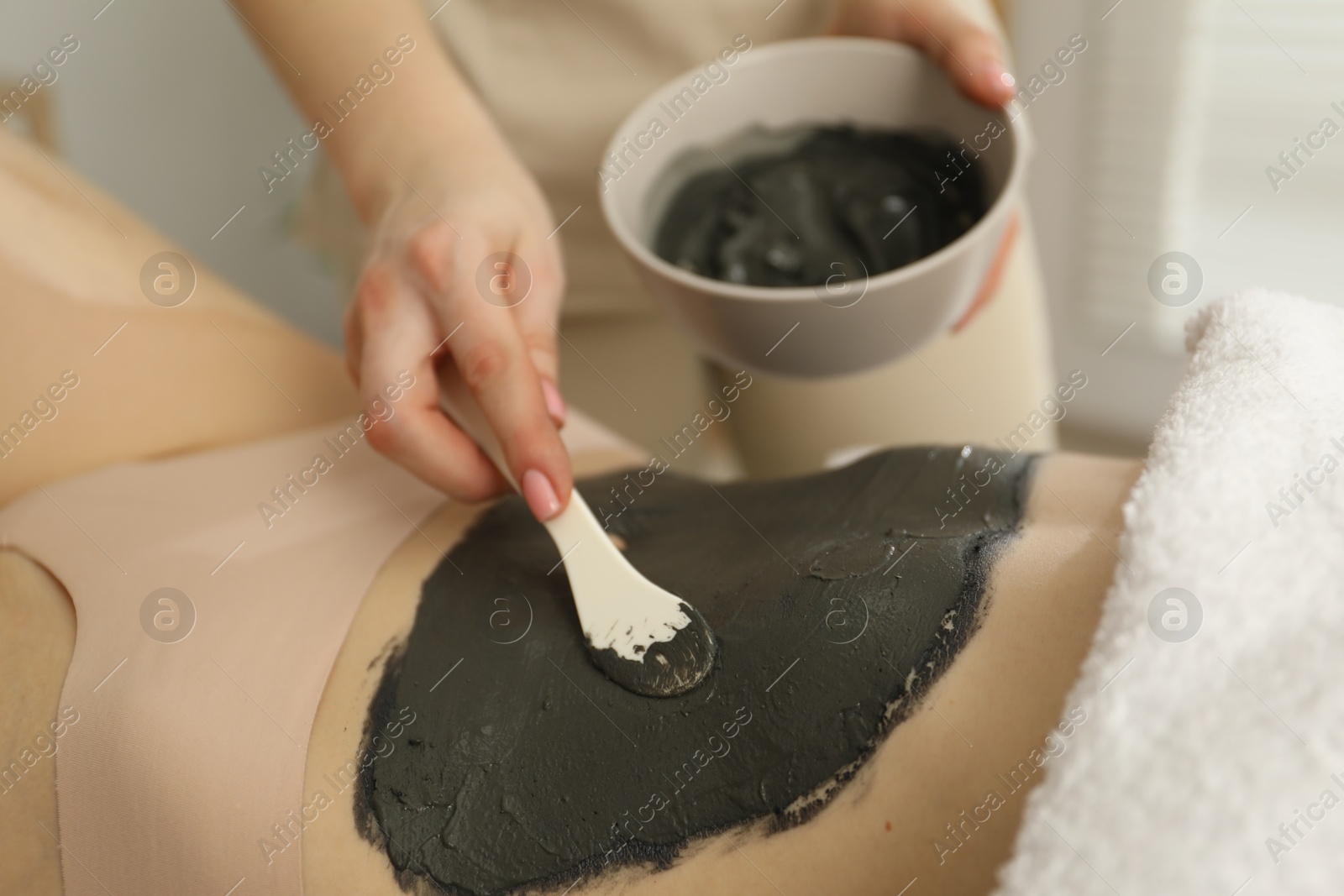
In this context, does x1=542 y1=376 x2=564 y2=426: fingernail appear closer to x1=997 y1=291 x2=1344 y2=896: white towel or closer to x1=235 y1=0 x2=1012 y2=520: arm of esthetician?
x1=235 y1=0 x2=1012 y2=520: arm of esthetician

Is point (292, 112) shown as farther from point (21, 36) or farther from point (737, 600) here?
point (737, 600)

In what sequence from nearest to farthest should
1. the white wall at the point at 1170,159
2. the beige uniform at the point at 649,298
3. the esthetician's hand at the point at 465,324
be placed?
the esthetician's hand at the point at 465,324 → the beige uniform at the point at 649,298 → the white wall at the point at 1170,159

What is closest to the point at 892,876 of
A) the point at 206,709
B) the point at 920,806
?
the point at 920,806

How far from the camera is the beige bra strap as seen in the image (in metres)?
0.41

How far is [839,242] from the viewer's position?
63 cm

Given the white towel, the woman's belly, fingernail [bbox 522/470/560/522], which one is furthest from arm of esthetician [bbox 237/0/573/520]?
the white towel

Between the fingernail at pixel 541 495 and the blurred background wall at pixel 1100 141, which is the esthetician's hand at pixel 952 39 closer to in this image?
the fingernail at pixel 541 495

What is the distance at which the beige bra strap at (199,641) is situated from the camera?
408 mm

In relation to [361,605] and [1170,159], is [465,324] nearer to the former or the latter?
[361,605]

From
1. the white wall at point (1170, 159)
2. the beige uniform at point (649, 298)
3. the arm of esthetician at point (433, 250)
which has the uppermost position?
the arm of esthetician at point (433, 250)

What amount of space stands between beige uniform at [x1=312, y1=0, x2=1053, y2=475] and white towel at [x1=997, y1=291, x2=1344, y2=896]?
1.39ft

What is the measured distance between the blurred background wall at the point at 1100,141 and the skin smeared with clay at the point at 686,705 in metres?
0.90

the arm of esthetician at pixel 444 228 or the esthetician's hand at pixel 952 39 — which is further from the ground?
the arm of esthetician at pixel 444 228

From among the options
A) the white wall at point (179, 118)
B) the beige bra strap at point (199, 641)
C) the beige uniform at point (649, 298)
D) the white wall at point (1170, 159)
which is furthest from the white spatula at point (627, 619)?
the white wall at point (1170, 159)
